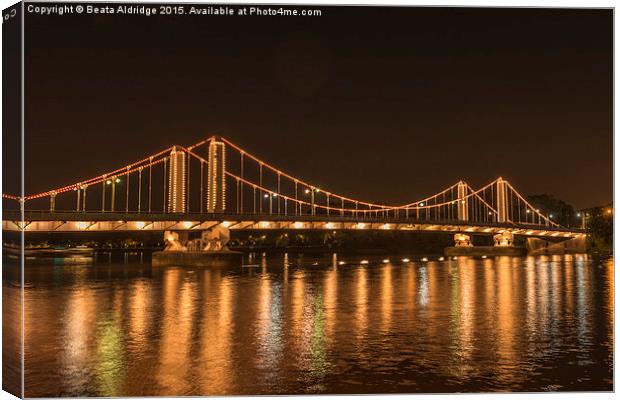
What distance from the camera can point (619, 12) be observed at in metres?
10.3

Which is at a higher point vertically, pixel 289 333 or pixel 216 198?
pixel 216 198

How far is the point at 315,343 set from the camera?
1161 centimetres

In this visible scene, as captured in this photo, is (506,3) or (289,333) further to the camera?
(289,333)

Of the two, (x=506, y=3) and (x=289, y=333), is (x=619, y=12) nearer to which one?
(x=506, y=3)

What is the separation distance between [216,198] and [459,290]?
2442cm

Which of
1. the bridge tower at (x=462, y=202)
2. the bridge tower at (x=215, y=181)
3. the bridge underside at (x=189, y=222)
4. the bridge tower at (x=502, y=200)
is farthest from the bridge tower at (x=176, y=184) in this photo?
the bridge tower at (x=502, y=200)

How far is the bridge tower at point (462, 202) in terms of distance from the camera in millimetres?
75875

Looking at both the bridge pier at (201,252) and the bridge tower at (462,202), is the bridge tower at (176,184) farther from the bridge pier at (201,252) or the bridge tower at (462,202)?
the bridge tower at (462,202)

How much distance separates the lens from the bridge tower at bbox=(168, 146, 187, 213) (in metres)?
43.6

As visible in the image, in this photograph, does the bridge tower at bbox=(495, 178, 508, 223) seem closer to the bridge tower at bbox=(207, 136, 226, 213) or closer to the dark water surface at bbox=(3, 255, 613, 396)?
the bridge tower at bbox=(207, 136, 226, 213)

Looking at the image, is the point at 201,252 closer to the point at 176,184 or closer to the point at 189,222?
the point at 189,222

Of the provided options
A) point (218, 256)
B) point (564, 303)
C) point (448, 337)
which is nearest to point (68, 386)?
point (448, 337)

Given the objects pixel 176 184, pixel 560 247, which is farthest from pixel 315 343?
pixel 560 247

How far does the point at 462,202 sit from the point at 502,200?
167 inches
